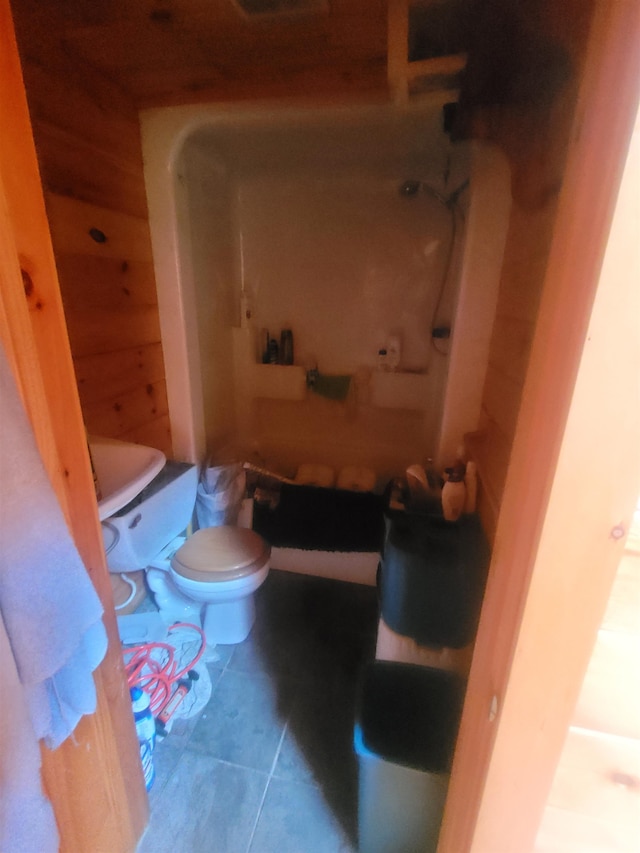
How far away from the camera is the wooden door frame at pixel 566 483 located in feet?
1.29

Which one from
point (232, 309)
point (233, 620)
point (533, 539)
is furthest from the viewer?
point (232, 309)

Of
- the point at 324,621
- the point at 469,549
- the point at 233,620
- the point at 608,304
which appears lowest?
the point at 324,621

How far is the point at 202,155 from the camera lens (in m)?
1.79

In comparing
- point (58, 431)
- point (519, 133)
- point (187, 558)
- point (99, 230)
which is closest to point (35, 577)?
point (58, 431)

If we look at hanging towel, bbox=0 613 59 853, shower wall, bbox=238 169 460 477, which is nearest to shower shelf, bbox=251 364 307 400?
shower wall, bbox=238 169 460 477

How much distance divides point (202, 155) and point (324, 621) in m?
2.08

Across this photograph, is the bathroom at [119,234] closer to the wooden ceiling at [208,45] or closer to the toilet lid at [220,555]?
the wooden ceiling at [208,45]

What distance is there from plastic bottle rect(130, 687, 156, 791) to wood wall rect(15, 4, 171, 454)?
0.84m

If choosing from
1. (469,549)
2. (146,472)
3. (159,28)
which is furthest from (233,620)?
(159,28)

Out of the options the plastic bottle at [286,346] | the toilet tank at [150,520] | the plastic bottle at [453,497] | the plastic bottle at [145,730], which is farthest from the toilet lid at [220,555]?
the plastic bottle at [286,346]

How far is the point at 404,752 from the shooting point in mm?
941

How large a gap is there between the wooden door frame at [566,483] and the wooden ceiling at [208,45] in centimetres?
101

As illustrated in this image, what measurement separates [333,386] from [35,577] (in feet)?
6.35

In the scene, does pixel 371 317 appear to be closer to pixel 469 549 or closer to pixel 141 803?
pixel 469 549
